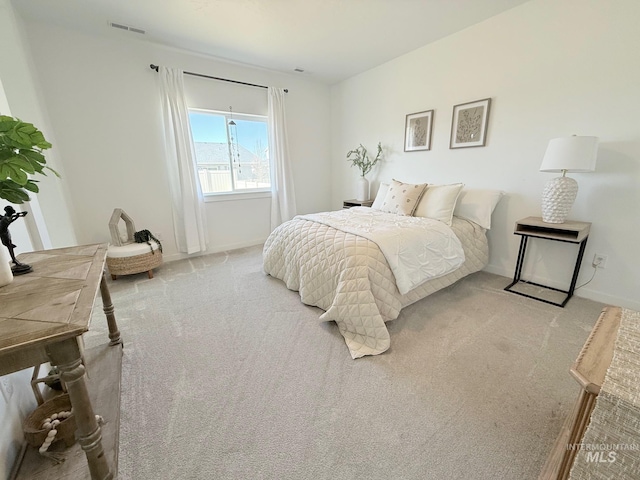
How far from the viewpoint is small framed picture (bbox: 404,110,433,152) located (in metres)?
3.18

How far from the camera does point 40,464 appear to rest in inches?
39.7

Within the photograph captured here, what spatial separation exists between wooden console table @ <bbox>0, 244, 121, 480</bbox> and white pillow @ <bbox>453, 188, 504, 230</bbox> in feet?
9.90

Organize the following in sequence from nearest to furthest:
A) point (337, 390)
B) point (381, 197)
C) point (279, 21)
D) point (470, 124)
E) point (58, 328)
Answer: point (58, 328), point (337, 390), point (279, 21), point (470, 124), point (381, 197)

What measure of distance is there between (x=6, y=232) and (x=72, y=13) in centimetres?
249

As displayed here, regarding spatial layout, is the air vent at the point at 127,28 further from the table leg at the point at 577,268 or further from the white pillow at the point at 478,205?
the table leg at the point at 577,268

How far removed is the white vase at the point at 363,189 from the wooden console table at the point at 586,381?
10.5 feet

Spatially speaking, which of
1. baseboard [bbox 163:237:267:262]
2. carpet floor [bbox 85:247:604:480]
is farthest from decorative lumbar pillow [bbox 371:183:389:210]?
baseboard [bbox 163:237:267:262]

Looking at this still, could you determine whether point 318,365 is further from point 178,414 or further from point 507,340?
point 507,340

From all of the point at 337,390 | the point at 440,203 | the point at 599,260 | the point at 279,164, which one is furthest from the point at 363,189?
the point at 337,390

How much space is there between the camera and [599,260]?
7.18 ft

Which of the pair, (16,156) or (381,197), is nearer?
(16,156)

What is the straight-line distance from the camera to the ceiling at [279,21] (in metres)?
2.21

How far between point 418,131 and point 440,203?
1239 millimetres

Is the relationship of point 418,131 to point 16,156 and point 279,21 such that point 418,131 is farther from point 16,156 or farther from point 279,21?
point 16,156
